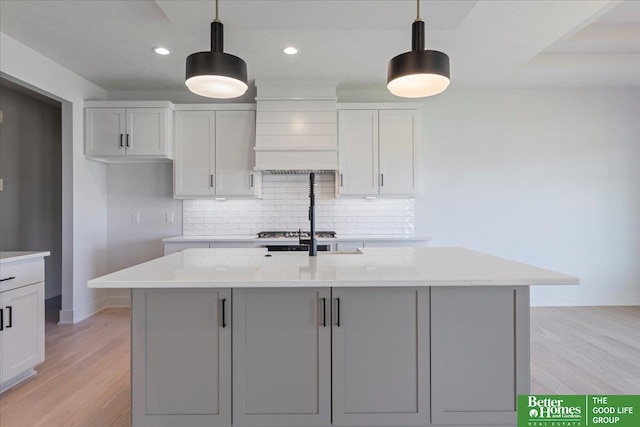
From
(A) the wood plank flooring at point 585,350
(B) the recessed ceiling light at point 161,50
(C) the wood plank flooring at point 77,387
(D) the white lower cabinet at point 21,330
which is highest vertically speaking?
(B) the recessed ceiling light at point 161,50

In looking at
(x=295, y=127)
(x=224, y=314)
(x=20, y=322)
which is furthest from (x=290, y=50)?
(x=20, y=322)

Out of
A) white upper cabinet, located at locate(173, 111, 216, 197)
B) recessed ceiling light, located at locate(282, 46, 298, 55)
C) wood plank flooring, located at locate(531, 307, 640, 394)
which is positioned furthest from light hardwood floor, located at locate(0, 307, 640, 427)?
recessed ceiling light, located at locate(282, 46, 298, 55)

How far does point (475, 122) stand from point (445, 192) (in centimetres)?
92

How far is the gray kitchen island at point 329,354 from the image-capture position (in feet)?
5.79

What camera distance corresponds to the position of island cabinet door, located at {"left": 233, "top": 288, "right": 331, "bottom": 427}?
1.77m

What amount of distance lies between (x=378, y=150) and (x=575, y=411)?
2886 mm

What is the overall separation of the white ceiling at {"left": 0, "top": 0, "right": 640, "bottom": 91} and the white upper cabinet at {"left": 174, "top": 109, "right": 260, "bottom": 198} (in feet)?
1.67

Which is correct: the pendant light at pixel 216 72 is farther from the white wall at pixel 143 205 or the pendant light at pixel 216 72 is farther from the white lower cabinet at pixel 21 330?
the white wall at pixel 143 205

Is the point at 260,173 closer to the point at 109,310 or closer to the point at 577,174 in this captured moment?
the point at 109,310

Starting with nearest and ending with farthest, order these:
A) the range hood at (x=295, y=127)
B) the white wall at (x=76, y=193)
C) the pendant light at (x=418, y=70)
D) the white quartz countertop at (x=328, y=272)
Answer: the white quartz countertop at (x=328, y=272) → the pendant light at (x=418, y=70) → the white wall at (x=76, y=193) → the range hood at (x=295, y=127)

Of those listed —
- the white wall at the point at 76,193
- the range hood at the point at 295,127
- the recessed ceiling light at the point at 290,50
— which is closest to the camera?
the recessed ceiling light at the point at 290,50

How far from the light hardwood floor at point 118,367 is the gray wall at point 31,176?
123cm

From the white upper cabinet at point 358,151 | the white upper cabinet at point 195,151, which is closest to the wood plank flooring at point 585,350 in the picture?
the white upper cabinet at point 358,151

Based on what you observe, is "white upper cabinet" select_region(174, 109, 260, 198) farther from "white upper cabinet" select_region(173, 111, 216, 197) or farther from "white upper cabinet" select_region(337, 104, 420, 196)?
"white upper cabinet" select_region(337, 104, 420, 196)
